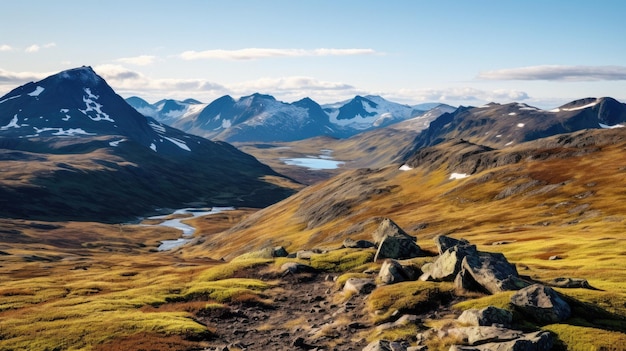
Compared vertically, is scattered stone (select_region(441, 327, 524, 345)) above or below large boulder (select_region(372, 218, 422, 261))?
above

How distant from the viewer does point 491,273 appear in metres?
37.3

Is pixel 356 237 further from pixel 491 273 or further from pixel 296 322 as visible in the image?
pixel 491 273

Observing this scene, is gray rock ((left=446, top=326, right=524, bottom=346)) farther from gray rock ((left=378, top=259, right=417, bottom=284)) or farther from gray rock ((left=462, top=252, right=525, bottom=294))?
gray rock ((left=378, top=259, right=417, bottom=284))

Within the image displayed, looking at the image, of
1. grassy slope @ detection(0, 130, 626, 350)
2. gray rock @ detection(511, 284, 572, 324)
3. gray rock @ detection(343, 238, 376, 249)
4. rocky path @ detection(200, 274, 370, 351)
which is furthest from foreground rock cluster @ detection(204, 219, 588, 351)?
gray rock @ detection(343, 238, 376, 249)

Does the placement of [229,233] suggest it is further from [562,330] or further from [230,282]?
[562,330]

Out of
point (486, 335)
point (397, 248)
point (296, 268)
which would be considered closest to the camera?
point (486, 335)

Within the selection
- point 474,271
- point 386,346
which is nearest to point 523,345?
point 386,346

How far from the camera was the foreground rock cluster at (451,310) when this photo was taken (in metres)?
27.7

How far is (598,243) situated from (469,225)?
41.8m

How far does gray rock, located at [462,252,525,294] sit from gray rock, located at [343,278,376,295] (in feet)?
29.2

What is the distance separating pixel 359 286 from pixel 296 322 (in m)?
7.34

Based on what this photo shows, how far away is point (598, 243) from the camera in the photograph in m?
62.4

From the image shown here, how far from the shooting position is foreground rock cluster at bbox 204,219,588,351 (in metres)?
27.7

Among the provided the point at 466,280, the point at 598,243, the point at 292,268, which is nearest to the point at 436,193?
the point at 598,243
